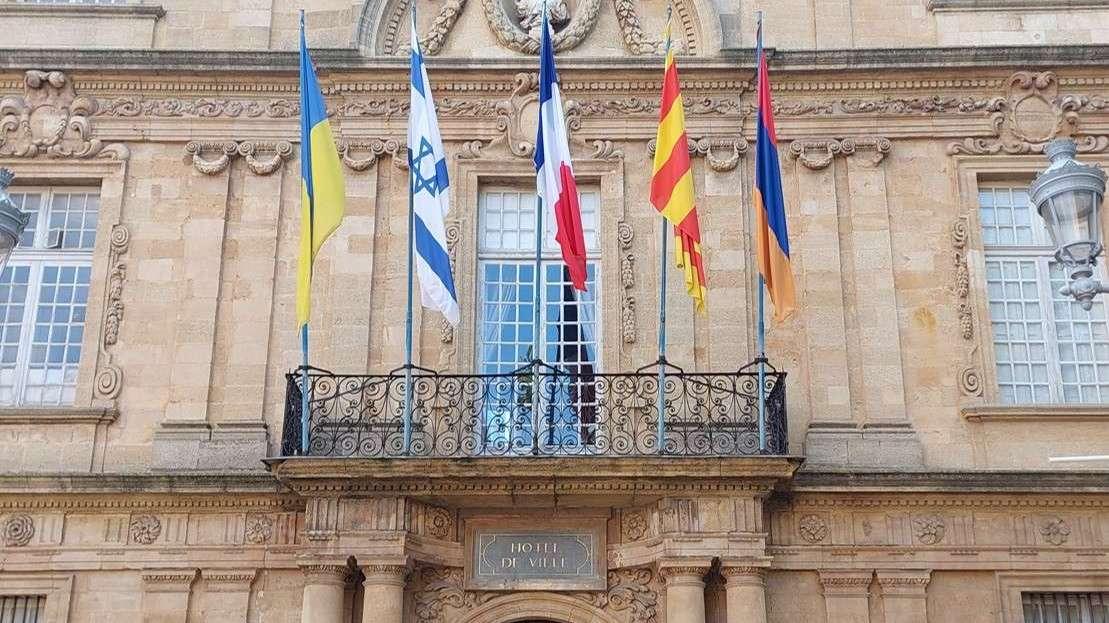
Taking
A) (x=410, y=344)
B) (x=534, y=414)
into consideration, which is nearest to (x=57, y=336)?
(x=410, y=344)

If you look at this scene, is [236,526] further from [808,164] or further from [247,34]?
[808,164]

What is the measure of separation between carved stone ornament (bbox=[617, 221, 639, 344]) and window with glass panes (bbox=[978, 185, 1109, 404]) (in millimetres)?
3126

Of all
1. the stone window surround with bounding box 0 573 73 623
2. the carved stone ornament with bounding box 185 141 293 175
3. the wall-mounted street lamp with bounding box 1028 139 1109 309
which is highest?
the carved stone ornament with bounding box 185 141 293 175

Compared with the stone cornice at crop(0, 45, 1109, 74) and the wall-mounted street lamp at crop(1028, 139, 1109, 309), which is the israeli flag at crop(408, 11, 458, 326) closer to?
the stone cornice at crop(0, 45, 1109, 74)

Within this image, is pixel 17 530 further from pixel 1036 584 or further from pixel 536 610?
pixel 1036 584

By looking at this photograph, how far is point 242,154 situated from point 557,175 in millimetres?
3214

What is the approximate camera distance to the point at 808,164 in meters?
11.6

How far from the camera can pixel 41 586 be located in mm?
10484

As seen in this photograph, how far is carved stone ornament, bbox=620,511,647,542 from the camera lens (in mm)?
10367

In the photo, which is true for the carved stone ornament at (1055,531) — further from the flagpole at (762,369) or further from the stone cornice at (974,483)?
the flagpole at (762,369)

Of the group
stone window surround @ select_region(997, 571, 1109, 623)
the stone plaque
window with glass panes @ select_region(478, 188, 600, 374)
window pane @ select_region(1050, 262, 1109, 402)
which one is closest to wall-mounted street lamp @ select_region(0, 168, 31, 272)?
the stone plaque

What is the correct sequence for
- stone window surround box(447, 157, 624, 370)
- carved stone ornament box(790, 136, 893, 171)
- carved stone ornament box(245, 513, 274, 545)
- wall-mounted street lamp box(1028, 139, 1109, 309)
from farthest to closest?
1. carved stone ornament box(790, 136, 893, 171)
2. stone window surround box(447, 157, 624, 370)
3. carved stone ornament box(245, 513, 274, 545)
4. wall-mounted street lamp box(1028, 139, 1109, 309)

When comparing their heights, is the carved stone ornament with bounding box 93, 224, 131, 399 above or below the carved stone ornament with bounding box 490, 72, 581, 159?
below

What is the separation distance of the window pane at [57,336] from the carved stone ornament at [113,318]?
0.30 metres
